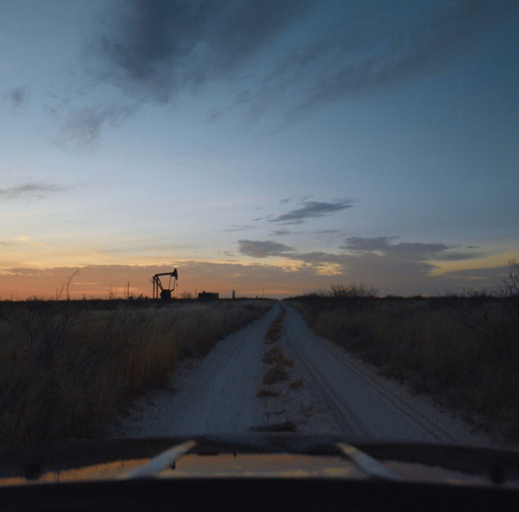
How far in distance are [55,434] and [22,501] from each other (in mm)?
4014

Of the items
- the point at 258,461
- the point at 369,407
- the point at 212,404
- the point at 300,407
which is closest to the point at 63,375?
the point at 212,404

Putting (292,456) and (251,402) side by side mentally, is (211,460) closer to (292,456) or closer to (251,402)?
(292,456)

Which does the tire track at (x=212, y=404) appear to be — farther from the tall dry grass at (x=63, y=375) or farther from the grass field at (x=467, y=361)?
the grass field at (x=467, y=361)

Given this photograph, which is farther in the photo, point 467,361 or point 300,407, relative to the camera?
point 467,361

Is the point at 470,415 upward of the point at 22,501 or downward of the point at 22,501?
downward

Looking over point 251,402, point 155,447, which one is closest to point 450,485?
point 155,447

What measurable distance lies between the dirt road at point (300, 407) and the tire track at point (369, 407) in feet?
0.05

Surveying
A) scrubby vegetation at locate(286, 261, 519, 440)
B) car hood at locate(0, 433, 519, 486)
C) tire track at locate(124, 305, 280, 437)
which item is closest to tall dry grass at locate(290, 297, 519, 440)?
scrubby vegetation at locate(286, 261, 519, 440)

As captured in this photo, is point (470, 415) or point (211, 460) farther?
point (470, 415)

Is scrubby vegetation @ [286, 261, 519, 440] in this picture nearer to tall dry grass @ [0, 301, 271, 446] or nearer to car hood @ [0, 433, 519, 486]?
car hood @ [0, 433, 519, 486]

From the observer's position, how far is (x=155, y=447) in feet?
13.0

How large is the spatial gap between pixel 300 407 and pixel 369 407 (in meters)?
1.37

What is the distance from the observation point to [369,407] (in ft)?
29.2

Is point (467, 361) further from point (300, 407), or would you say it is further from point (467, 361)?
point (300, 407)
